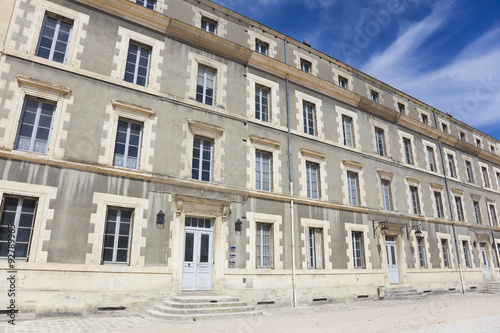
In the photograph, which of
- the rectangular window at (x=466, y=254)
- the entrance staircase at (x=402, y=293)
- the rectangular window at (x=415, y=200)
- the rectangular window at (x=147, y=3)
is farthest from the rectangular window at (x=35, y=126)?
the rectangular window at (x=466, y=254)

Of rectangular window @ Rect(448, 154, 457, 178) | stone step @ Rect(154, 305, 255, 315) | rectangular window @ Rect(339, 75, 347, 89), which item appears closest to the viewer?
stone step @ Rect(154, 305, 255, 315)

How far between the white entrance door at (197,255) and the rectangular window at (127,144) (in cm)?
258

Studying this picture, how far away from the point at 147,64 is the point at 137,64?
356 millimetres

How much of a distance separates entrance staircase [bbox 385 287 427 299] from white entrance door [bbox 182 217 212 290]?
8621 mm

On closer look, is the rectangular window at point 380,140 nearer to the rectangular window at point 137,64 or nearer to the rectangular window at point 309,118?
the rectangular window at point 309,118

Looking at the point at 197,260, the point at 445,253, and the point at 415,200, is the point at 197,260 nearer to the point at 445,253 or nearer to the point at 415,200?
the point at 415,200

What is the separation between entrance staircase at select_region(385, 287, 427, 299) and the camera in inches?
574

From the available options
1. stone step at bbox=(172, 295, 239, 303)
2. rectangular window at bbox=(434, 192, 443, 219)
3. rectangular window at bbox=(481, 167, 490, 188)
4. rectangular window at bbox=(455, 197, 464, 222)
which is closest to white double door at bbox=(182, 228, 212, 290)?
stone step at bbox=(172, 295, 239, 303)

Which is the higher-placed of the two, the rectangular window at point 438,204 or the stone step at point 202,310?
the rectangular window at point 438,204

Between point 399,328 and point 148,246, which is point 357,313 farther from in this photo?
point 148,246

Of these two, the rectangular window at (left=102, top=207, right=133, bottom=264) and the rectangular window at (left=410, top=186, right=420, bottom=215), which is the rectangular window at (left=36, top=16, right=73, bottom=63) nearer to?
the rectangular window at (left=102, top=207, right=133, bottom=264)

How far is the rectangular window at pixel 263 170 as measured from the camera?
41.4 ft

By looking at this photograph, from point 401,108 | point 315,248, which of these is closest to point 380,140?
point 401,108

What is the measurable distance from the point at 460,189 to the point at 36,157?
2321 centimetres
